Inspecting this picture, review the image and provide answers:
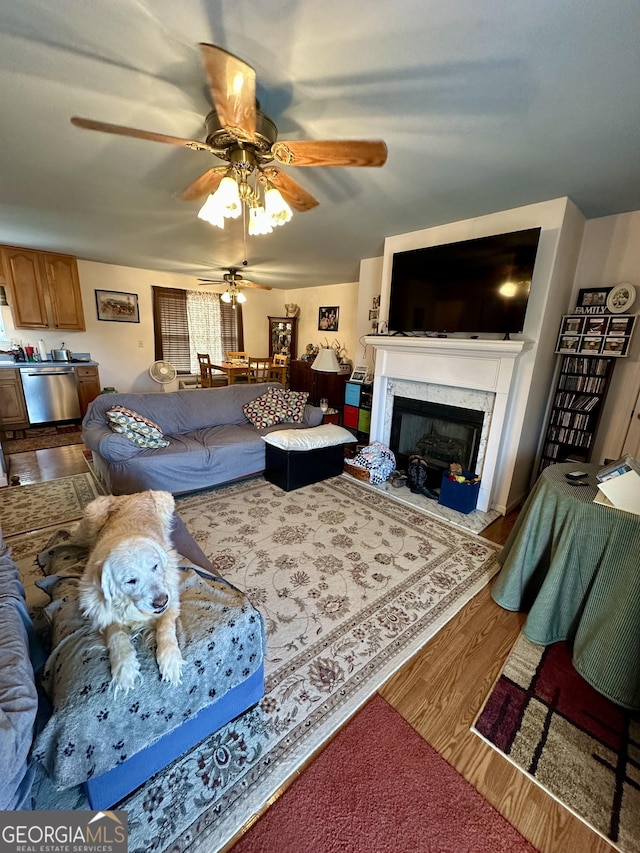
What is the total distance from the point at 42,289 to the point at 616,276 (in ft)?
21.4

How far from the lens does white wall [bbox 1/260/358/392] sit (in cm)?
504

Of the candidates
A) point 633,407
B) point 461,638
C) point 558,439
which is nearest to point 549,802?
point 461,638

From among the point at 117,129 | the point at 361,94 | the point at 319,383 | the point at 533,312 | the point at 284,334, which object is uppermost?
the point at 361,94

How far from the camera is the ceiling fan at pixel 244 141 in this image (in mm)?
1048

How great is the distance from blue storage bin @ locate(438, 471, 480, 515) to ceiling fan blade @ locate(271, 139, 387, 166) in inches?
90.2

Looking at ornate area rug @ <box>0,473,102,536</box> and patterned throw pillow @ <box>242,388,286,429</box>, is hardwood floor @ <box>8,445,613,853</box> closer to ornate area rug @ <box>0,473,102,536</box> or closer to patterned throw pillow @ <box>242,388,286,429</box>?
patterned throw pillow @ <box>242,388,286,429</box>

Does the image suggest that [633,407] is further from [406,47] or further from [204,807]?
[204,807]

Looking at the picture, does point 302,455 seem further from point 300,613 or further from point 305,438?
point 300,613

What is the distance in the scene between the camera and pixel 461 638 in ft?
5.30

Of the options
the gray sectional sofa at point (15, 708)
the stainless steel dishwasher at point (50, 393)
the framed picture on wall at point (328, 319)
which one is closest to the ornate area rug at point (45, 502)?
the gray sectional sofa at point (15, 708)

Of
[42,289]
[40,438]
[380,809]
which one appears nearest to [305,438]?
[380,809]

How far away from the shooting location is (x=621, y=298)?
8.16 ft

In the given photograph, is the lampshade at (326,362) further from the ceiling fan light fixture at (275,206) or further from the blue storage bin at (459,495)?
the ceiling fan light fixture at (275,206)

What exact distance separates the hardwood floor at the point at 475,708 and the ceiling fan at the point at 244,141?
2188 mm
